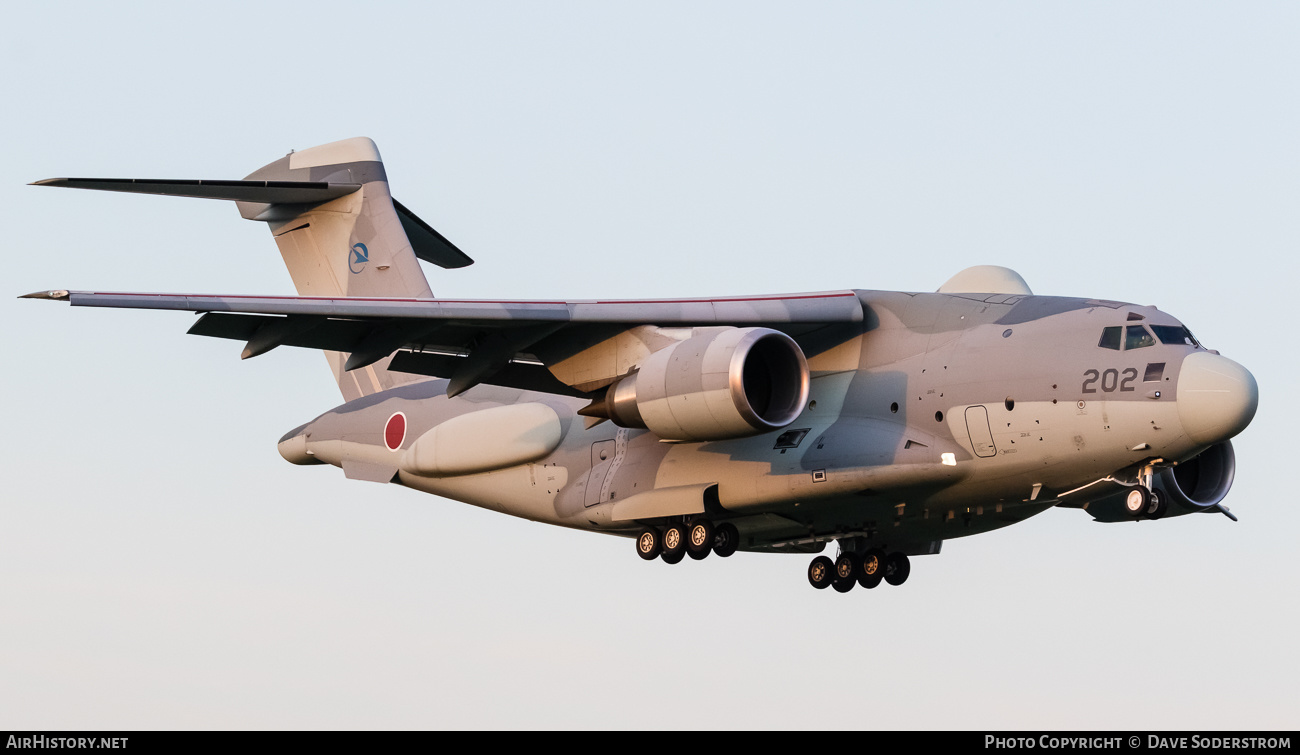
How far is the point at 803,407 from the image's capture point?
14227 mm

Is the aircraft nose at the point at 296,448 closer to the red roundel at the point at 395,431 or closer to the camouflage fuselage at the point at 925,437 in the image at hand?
the red roundel at the point at 395,431

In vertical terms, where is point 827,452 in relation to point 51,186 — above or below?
below

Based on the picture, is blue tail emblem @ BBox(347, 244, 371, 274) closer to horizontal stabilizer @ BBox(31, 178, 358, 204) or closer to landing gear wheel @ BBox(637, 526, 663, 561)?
horizontal stabilizer @ BBox(31, 178, 358, 204)

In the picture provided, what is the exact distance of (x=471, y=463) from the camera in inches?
652

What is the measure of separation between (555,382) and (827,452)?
2.48 metres

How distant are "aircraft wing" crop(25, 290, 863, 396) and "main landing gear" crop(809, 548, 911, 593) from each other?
234 centimetres

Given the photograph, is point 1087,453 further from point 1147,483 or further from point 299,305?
point 299,305

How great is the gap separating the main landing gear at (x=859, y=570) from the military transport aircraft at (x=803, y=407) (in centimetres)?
2

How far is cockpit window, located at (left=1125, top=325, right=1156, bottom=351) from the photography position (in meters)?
13.8

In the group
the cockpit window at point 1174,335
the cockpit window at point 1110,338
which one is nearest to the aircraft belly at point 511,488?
the cockpit window at point 1110,338

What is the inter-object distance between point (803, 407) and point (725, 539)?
161 cm

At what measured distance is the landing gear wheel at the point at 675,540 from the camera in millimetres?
15266

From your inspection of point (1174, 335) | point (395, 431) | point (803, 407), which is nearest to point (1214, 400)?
point (1174, 335)

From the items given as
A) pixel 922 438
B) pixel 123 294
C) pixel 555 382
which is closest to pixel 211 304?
pixel 123 294
